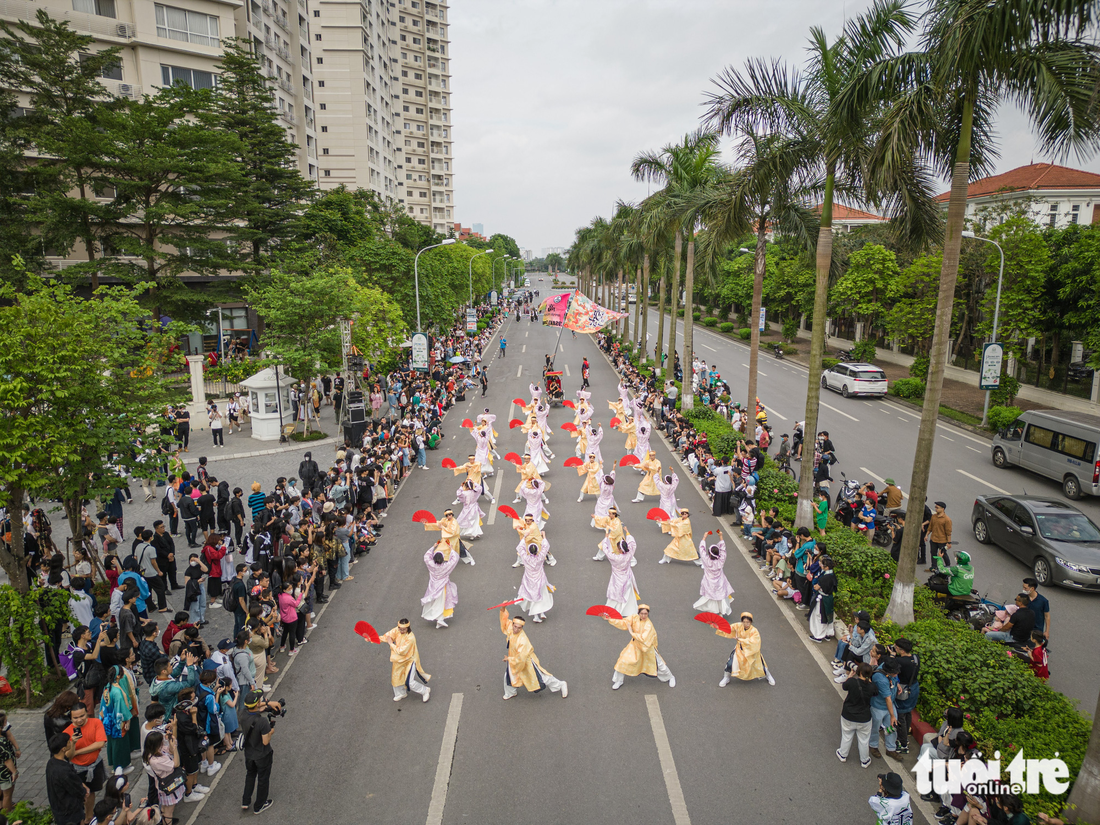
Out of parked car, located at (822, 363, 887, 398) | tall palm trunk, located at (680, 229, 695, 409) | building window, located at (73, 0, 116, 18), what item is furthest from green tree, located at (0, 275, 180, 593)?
building window, located at (73, 0, 116, 18)

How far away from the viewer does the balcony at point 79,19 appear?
33.9m

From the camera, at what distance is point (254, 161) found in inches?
1377

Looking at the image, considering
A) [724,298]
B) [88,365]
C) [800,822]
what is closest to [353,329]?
[88,365]

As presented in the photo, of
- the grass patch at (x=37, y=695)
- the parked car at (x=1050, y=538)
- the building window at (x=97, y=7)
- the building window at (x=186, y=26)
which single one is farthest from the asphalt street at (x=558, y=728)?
the building window at (x=97, y=7)

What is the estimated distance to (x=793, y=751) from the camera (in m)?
8.19

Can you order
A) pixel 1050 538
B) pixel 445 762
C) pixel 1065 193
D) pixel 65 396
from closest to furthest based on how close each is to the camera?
1. pixel 445 762
2. pixel 65 396
3. pixel 1050 538
4. pixel 1065 193

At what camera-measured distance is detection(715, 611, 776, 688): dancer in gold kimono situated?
366 inches

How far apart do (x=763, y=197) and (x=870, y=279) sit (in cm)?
2618

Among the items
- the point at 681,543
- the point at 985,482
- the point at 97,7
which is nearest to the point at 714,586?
the point at 681,543

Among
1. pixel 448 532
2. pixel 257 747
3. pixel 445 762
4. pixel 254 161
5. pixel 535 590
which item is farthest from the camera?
pixel 254 161

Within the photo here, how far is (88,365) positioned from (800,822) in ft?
36.9

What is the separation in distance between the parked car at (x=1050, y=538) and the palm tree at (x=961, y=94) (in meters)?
4.45

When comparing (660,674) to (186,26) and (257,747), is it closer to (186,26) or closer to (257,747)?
(257,747)

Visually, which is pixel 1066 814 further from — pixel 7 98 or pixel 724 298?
pixel 724 298
